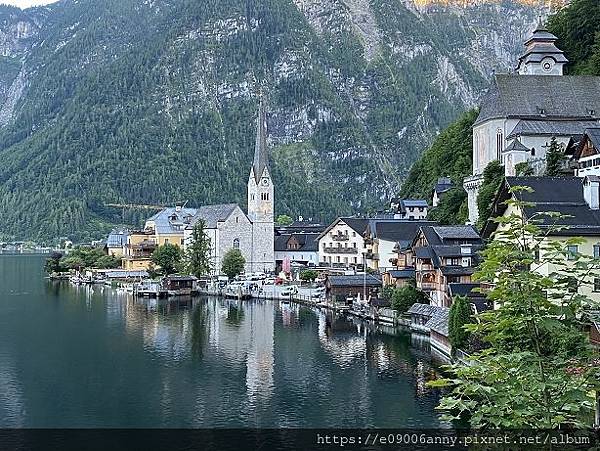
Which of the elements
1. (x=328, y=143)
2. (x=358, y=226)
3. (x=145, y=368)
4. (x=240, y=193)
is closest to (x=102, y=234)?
(x=240, y=193)

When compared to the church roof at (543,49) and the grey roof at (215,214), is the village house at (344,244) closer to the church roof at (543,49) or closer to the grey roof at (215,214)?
the grey roof at (215,214)

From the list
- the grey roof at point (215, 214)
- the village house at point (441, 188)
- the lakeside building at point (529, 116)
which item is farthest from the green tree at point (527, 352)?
the grey roof at point (215, 214)

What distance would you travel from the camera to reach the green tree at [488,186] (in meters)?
45.3

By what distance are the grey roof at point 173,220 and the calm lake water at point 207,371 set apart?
3563cm

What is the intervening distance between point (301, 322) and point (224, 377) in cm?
1732

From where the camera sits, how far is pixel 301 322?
4822 cm

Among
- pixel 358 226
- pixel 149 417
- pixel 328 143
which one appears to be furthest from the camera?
pixel 328 143

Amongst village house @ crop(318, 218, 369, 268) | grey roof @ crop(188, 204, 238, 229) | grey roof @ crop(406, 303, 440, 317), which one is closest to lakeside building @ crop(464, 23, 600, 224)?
grey roof @ crop(406, 303, 440, 317)

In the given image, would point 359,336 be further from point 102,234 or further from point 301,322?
point 102,234

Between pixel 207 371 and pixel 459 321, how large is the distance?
9.88m

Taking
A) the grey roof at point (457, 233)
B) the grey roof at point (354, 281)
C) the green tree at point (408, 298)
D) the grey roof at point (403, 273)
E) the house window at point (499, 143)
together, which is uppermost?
the house window at point (499, 143)

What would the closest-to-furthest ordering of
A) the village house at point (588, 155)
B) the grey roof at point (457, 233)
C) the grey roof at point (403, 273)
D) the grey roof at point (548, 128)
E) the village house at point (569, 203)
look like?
1. the village house at point (569, 203)
2. the village house at point (588, 155)
3. the grey roof at point (457, 233)
4. the grey roof at point (548, 128)
5. the grey roof at point (403, 273)

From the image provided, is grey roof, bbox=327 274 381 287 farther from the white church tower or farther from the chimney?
the chimney

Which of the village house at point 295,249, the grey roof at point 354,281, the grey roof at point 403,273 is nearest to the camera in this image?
the grey roof at point 403,273
